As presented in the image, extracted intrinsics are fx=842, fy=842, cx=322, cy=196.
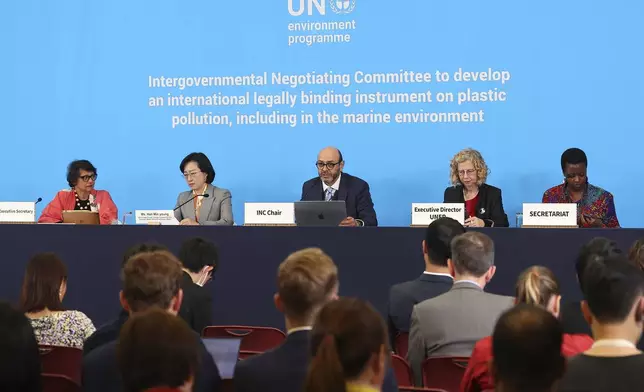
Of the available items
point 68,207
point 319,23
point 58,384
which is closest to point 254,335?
point 58,384

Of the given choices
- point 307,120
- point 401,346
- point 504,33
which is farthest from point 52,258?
point 504,33

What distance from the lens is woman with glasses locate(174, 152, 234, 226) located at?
5879 mm

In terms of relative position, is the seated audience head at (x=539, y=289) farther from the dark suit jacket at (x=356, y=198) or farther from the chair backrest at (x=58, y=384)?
the dark suit jacket at (x=356, y=198)

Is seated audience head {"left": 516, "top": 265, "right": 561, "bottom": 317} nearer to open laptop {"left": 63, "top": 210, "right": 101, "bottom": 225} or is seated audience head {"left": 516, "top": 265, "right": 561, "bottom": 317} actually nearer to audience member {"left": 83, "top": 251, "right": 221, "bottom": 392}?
audience member {"left": 83, "top": 251, "right": 221, "bottom": 392}

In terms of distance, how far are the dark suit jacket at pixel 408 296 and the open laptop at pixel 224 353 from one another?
3.18 ft

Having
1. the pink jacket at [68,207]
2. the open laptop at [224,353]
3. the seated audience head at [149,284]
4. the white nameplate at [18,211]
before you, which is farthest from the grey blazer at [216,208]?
the seated audience head at [149,284]

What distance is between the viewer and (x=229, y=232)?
493cm

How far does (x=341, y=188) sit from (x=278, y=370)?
4.05 m

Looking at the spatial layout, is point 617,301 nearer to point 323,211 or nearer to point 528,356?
point 528,356

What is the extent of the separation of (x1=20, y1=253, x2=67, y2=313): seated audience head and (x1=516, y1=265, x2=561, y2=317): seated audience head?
1.59 metres

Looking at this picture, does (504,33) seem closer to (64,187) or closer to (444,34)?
(444,34)

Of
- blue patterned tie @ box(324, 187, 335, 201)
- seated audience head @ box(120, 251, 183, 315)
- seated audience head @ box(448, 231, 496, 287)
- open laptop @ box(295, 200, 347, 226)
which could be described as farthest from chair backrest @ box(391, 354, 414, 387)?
blue patterned tie @ box(324, 187, 335, 201)

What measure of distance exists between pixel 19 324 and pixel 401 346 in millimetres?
1672

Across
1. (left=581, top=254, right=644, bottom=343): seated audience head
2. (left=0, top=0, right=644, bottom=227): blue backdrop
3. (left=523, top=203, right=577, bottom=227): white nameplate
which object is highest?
(left=0, top=0, right=644, bottom=227): blue backdrop
